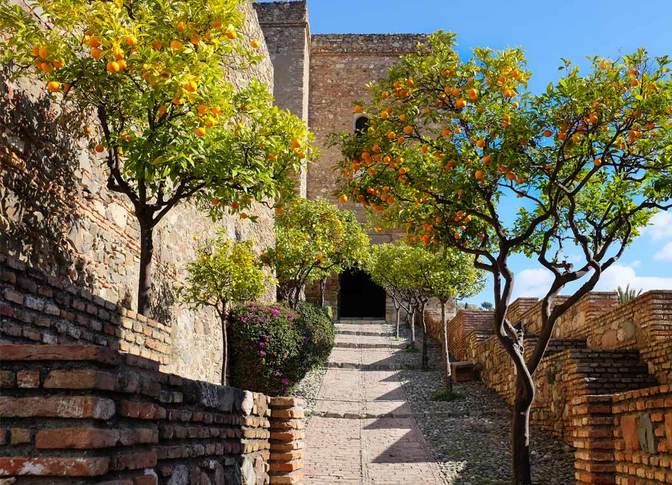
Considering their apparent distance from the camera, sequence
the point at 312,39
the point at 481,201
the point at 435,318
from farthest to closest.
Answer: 1. the point at 312,39
2. the point at 435,318
3. the point at 481,201

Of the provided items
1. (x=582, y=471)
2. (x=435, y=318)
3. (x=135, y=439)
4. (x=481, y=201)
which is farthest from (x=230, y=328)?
(x=435, y=318)

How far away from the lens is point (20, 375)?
2170 millimetres

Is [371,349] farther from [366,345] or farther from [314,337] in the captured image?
[314,337]

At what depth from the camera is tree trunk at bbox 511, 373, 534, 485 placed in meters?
6.90

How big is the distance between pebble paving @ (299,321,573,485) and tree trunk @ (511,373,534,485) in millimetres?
833

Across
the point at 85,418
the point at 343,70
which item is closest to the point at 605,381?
the point at 85,418

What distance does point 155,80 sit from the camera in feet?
16.5

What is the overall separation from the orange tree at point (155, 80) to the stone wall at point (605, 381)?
11.3 feet

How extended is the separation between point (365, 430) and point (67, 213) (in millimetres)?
6436

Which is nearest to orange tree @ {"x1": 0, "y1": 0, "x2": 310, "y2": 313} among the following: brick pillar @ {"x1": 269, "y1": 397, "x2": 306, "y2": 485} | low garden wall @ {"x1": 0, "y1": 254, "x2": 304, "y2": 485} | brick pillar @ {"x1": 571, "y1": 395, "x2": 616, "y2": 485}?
low garden wall @ {"x1": 0, "y1": 254, "x2": 304, "y2": 485}

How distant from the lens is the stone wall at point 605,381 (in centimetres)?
468

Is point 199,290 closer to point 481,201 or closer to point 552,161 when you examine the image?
point 481,201

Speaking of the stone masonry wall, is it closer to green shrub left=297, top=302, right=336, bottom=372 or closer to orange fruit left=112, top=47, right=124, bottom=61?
green shrub left=297, top=302, right=336, bottom=372

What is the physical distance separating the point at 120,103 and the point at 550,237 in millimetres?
5262
